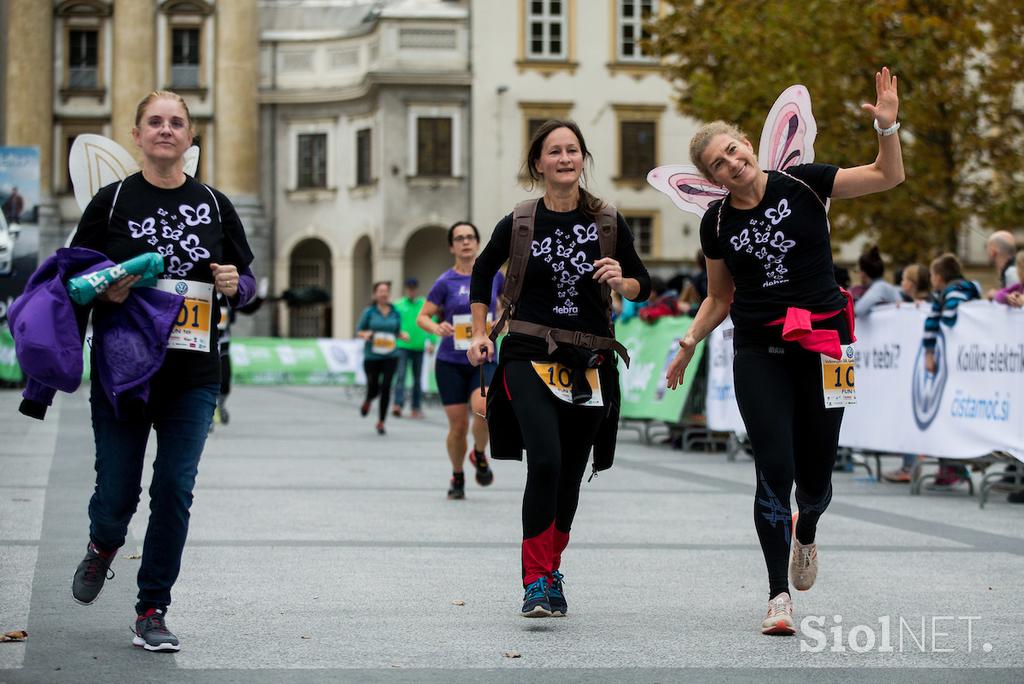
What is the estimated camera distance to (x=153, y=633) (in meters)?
6.29

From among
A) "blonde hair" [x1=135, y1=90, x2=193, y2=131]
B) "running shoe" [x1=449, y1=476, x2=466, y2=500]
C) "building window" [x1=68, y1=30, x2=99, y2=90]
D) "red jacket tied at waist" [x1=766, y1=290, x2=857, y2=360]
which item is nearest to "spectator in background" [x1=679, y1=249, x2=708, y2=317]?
"running shoe" [x1=449, y1=476, x2=466, y2=500]

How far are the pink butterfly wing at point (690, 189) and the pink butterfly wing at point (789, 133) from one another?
26cm

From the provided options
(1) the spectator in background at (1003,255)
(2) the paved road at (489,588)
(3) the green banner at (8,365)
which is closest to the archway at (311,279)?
(3) the green banner at (8,365)

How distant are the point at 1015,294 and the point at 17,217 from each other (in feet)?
63.2

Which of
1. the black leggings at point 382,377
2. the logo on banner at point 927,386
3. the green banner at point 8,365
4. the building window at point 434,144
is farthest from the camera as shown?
the building window at point 434,144

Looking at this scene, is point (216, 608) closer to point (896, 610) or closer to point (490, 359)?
point (490, 359)

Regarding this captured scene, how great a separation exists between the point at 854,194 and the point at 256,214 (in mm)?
51769

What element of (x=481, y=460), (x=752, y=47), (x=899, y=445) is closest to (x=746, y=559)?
(x=481, y=460)

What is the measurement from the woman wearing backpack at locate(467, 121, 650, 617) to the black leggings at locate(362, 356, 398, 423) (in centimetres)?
1389

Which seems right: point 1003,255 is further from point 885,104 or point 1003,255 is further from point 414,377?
point 414,377

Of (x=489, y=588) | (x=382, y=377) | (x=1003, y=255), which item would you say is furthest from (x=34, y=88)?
(x=489, y=588)

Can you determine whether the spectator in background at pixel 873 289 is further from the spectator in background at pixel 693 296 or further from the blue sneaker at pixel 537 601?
the blue sneaker at pixel 537 601

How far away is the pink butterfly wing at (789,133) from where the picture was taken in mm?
7406

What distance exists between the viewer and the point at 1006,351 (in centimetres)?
1295
